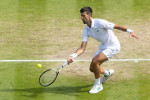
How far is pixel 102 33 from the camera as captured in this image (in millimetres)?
10352

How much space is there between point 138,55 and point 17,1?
21.7 ft

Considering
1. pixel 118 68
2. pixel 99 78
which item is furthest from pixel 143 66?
pixel 99 78

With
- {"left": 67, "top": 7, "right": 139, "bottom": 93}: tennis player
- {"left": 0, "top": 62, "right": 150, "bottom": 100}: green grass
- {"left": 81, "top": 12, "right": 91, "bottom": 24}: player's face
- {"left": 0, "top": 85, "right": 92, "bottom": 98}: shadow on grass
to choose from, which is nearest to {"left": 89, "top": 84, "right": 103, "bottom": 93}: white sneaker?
{"left": 67, "top": 7, "right": 139, "bottom": 93}: tennis player

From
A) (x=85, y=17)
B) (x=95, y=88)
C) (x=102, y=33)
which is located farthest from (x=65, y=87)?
(x=85, y=17)

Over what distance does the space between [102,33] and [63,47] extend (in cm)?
321

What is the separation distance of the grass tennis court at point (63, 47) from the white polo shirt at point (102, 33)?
1116 millimetres

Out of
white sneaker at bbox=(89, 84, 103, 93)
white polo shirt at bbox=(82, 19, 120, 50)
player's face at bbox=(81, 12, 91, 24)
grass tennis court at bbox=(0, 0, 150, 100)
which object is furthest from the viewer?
grass tennis court at bbox=(0, 0, 150, 100)

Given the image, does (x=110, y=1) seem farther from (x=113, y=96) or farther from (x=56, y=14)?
(x=113, y=96)

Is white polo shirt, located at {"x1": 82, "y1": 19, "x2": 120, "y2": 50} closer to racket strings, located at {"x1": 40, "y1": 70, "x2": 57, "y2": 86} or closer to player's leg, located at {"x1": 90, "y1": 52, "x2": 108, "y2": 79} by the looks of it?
player's leg, located at {"x1": 90, "y1": 52, "x2": 108, "y2": 79}

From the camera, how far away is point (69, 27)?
14898 millimetres

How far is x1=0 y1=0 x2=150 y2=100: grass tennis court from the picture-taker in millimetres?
10484

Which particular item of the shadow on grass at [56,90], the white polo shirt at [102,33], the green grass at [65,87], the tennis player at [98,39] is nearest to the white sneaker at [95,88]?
the tennis player at [98,39]

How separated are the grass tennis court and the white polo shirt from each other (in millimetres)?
1116

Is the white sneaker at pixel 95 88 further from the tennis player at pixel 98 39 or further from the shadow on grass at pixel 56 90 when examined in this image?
the shadow on grass at pixel 56 90
